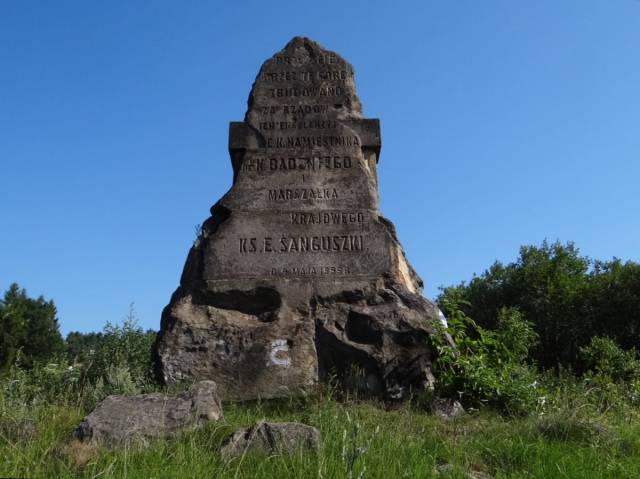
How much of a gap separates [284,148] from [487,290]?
876 inches

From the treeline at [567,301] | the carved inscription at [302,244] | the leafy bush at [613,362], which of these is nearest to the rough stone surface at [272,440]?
the carved inscription at [302,244]

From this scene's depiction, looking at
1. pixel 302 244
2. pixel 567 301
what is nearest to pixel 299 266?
pixel 302 244

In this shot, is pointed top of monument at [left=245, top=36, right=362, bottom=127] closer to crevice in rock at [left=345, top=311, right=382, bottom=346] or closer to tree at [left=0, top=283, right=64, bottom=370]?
crevice in rock at [left=345, top=311, right=382, bottom=346]

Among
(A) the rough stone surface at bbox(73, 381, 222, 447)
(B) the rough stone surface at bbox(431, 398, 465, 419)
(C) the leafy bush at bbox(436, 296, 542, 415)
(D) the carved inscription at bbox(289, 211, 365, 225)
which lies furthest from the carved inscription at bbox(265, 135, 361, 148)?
(A) the rough stone surface at bbox(73, 381, 222, 447)

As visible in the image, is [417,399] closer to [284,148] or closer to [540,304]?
[284,148]

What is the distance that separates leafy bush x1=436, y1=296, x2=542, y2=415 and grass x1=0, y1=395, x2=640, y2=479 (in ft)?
1.04

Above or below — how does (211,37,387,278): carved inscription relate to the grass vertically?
above

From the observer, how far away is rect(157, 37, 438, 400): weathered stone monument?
5.92 metres

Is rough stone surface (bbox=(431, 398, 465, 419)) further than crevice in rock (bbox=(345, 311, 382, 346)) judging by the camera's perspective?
No

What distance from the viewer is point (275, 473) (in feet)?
11.1

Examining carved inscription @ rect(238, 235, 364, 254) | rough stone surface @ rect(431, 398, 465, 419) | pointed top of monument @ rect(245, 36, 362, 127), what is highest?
pointed top of monument @ rect(245, 36, 362, 127)

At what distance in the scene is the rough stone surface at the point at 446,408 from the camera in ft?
17.4

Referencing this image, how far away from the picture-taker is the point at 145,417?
4.19 metres

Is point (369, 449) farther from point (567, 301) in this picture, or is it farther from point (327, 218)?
point (567, 301)
